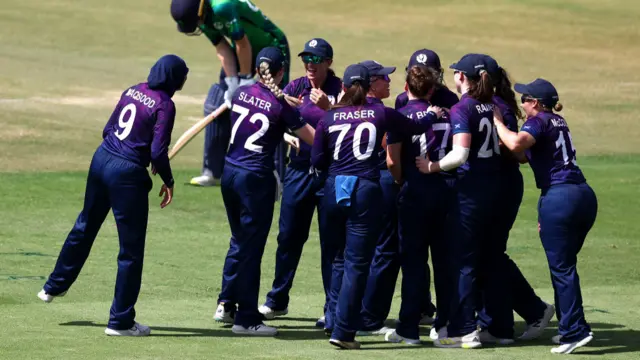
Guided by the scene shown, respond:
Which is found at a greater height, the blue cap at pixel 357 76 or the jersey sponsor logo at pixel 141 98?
the blue cap at pixel 357 76

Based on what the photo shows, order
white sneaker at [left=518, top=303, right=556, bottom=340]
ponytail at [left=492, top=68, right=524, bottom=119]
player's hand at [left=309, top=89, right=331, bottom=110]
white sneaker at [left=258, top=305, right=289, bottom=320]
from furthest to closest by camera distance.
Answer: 1. white sneaker at [left=258, top=305, right=289, bottom=320]
2. player's hand at [left=309, top=89, right=331, bottom=110]
3. white sneaker at [left=518, top=303, right=556, bottom=340]
4. ponytail at [left=492, top=68, right=524, bottom=119]

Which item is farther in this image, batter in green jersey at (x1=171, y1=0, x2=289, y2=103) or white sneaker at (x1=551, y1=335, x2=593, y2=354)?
batter in green jersey at (x1=171, y1=0, x2=289, y2=103)

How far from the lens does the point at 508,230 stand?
31.6ft

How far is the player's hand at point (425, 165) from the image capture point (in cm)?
918

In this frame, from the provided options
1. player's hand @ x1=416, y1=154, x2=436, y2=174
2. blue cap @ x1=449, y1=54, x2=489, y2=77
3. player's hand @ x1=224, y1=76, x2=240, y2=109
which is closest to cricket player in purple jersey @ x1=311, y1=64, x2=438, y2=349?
player's hand @ x1=416, y1=154, x2=436, y2=174

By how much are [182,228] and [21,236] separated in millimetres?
1768

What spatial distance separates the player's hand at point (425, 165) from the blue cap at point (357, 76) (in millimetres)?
646

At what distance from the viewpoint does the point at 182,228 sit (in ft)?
46.3

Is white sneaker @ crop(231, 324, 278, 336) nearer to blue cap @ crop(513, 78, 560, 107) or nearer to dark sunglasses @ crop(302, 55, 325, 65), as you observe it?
dark sunglasses @ crop(302, 55, 325, 65)

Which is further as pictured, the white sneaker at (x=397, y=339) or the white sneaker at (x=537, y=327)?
the white sneaker at (x=537, y=327)

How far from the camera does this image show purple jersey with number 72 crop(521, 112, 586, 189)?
9195mm

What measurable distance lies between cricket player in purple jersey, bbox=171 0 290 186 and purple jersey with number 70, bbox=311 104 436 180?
6469 mm

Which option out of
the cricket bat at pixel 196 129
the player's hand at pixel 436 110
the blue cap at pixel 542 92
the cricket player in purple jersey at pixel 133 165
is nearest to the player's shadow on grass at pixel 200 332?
the cricket player in purple jersey at pixel 133 165

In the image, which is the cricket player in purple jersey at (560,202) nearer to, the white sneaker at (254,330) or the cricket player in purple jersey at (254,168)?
the cricket player in purple jersey at (254,168)
